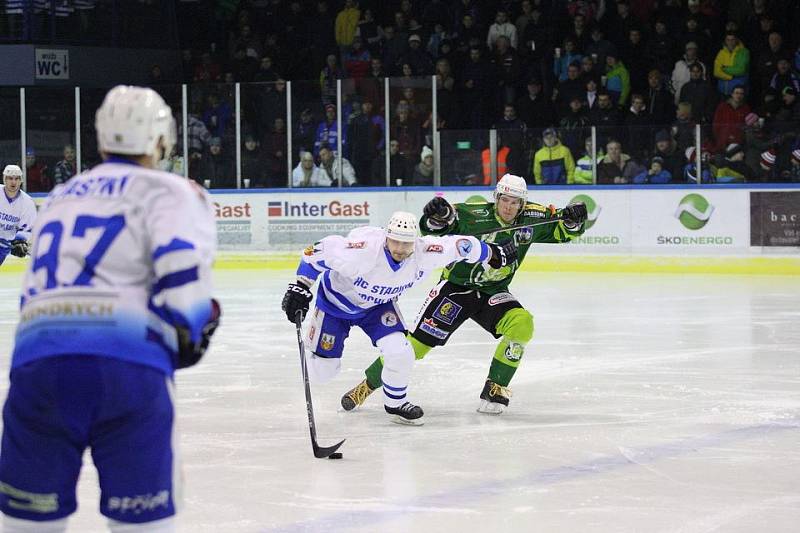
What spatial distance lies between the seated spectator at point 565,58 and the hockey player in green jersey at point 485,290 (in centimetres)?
771

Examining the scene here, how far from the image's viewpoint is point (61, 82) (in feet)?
56.2

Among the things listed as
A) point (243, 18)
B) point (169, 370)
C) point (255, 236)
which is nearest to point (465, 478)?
point (169, 370)

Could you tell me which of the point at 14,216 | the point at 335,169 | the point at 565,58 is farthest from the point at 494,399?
the point at 565,58

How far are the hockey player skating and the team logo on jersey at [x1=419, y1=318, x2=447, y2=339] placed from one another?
1.50 ft

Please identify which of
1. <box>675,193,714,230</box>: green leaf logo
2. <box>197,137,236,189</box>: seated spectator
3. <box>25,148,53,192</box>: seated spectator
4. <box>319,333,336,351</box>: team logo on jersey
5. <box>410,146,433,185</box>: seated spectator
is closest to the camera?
<box>319,333,336,351</box>: team logo on jersey

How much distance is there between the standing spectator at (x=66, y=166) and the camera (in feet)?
Answer: 46.8

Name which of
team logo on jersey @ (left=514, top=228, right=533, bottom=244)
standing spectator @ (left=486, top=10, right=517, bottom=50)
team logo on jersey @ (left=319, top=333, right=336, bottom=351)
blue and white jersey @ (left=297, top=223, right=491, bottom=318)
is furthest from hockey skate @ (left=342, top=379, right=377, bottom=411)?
standing spectator @ (left=486, top=10, right=517, bottom=50)

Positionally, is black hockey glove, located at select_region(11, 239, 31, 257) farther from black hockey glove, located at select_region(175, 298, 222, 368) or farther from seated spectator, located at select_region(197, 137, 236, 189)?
black hockey glove, located at select_region(175, 298, 222, 368)

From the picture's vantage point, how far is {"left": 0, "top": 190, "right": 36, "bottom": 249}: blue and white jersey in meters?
10.2

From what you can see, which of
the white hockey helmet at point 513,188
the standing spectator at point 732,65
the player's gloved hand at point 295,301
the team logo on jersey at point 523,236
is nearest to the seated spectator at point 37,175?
the standing spectator at point 732,65

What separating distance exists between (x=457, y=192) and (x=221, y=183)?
2.66m

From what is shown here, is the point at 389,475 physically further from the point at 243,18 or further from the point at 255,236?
the point at 243,18

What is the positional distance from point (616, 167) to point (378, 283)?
7.46 meters

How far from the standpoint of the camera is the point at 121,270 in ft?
7.44
